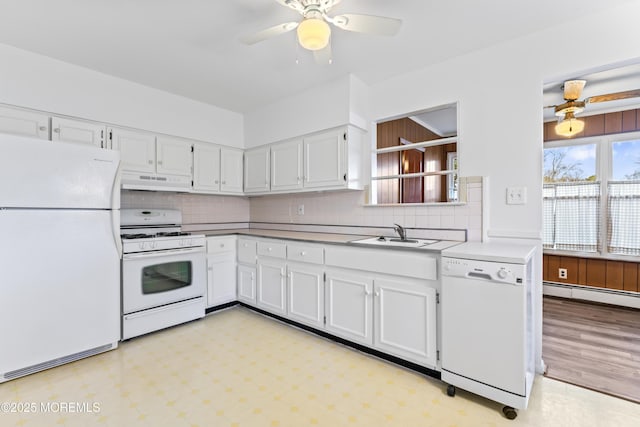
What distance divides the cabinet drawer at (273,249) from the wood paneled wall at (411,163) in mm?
1261

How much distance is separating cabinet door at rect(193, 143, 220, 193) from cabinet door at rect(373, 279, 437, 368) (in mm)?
2363

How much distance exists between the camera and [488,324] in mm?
A: 1700

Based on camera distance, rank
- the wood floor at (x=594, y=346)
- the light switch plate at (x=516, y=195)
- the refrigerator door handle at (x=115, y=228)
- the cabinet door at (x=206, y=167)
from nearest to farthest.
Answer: the wood floor at (x=594, y=346) < the light switch plate at (x=516, y=195) < the refrigerator door handle at (x=115, y=228) < the cabinet door at (x=206, y=167)

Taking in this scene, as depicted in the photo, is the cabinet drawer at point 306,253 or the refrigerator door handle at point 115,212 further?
the cabinet drawer at point 306,253

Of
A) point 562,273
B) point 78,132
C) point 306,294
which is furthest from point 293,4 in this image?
point 562,273

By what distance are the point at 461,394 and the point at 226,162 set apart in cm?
333

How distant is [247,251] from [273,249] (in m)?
0.46

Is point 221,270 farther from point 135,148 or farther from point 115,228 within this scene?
point 135,148

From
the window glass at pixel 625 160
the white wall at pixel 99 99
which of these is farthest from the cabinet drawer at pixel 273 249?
the window glass at pixel 625 160

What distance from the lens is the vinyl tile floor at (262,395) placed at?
63.8 inches

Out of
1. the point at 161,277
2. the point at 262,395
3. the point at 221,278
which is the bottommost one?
the point at 262,395

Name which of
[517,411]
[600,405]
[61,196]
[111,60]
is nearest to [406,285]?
[517,411]

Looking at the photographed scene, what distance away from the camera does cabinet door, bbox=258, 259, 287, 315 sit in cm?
289

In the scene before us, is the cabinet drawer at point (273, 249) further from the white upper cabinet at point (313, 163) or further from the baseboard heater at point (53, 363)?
the baseboard heater at point (53, 363)
